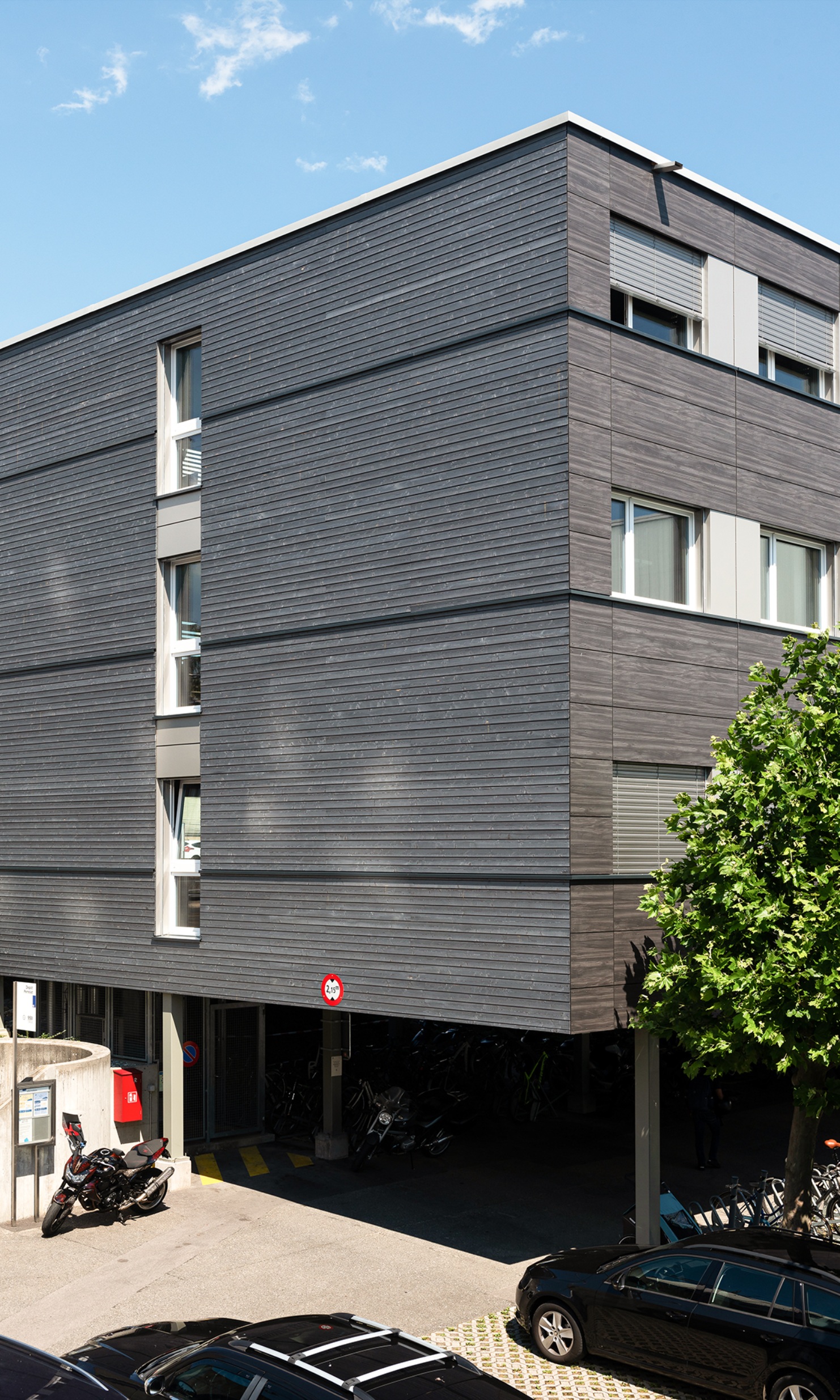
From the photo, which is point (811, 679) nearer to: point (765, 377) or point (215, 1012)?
point (765, 377)

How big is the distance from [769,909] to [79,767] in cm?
1180

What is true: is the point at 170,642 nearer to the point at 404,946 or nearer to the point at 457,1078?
the point at 404,946

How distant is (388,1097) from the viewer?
20.7 m

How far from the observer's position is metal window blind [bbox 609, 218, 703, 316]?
619 inches

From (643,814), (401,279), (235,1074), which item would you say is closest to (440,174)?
(401,279)

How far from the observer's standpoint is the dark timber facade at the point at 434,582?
1480cm

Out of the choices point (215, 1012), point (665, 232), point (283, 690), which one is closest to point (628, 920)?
point (283, 690)

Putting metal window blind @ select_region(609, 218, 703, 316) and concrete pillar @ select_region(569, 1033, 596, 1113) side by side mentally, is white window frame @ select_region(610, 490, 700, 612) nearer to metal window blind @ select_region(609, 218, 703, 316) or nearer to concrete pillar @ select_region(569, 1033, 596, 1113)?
metal window blind @ select_region(609, 218, 703, 316)

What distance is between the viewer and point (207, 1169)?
20516 millimetres

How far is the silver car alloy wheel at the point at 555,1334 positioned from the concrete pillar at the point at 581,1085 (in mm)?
12203

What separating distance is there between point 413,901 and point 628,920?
2590 mm

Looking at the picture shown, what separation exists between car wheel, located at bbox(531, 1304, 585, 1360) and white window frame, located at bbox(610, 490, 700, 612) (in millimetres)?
7539

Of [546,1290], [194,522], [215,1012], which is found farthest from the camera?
[215,1012]

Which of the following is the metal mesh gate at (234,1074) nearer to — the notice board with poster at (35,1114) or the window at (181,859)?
the window at (181,859)
